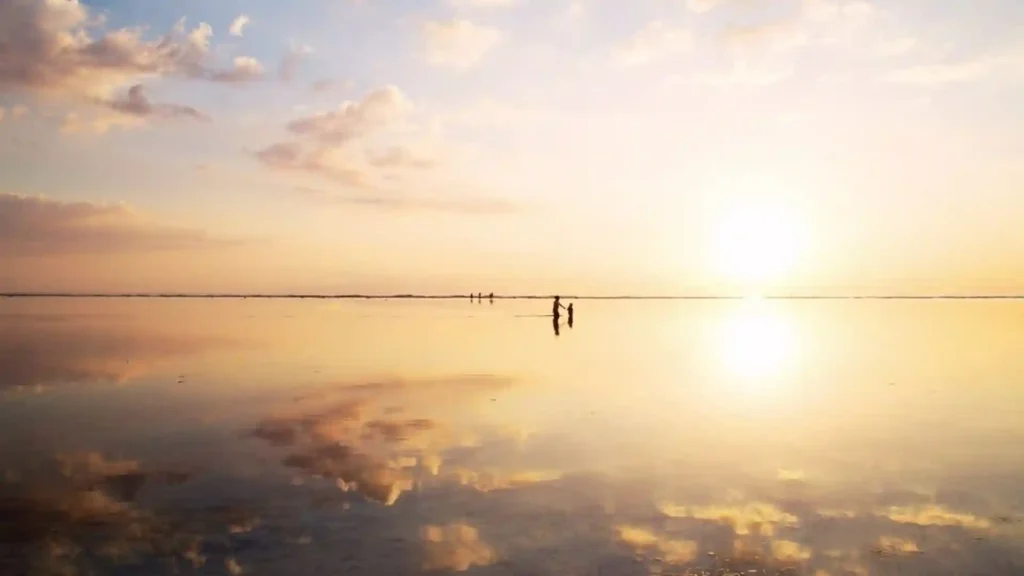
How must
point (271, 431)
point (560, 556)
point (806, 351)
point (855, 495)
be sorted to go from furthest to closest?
1. point (806, 351)
2. point (271, 431)
3. point (855, 495)
4. point (560, 556)

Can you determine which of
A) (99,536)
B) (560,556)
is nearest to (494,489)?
(560,556)

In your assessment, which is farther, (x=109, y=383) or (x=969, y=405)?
(x=109, y=383)

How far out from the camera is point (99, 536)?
11.2 meters

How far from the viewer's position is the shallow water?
10.7m

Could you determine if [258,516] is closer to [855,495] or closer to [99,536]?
[99,536]

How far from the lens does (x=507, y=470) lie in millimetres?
15555

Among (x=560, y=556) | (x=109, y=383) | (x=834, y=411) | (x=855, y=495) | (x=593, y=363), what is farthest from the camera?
(x=593, y=363)

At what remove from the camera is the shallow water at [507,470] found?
10680 mm

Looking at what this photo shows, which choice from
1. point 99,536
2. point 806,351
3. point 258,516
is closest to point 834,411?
point 258,516

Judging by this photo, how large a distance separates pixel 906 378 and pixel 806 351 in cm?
1435

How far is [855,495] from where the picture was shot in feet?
45.7

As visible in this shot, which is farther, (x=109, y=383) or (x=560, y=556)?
(x=109, y=383)

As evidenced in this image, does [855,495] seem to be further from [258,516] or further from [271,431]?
[271,431]

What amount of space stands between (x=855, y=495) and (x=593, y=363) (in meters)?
22.0
